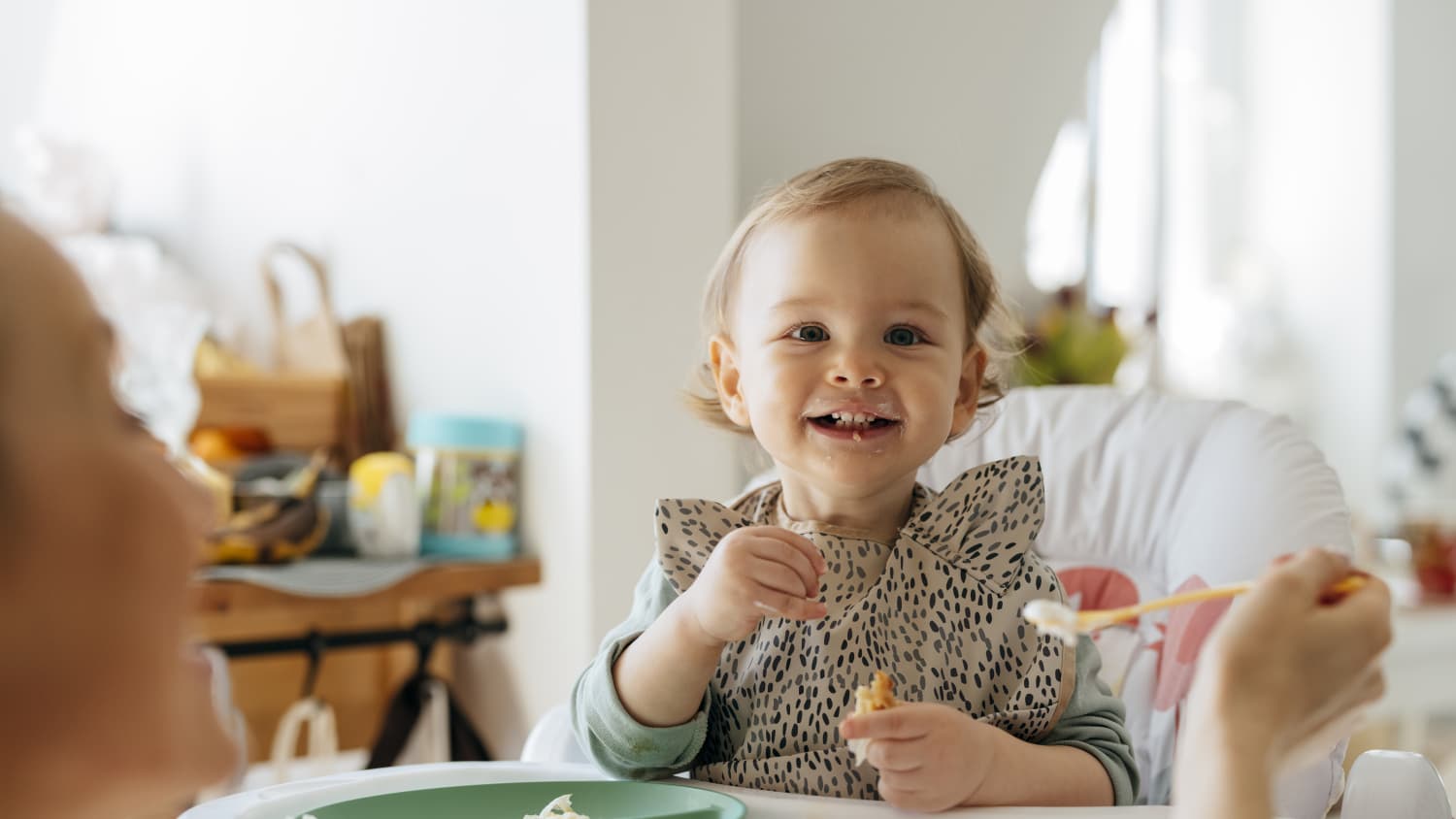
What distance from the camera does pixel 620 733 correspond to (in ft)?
2.91

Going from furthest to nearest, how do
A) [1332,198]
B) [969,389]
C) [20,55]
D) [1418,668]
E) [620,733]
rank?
[1332,198]
[20,55]
[1418,668]
[969,389]
[620,733]

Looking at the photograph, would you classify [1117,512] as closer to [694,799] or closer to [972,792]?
[972,792]

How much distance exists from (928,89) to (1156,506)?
1173 mm

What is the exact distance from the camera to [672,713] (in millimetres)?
868

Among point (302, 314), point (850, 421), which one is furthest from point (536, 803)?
point (302, 314)

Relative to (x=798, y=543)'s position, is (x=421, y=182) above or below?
above

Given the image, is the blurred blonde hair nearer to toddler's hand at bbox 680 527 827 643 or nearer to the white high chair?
the white high chair

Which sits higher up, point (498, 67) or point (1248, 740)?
point (498, 67)

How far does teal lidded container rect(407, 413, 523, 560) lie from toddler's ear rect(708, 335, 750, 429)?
0.93 meters

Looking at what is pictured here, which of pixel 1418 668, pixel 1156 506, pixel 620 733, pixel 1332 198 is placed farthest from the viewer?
pixel 1332 198

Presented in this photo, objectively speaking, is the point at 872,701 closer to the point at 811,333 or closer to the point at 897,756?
the point at 897,756

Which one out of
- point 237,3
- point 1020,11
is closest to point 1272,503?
point 1020,11

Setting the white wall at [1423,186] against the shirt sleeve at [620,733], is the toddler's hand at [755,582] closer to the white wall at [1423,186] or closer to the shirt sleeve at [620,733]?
the shirt sleeve at [620,733]

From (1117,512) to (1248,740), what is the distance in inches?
32.3
